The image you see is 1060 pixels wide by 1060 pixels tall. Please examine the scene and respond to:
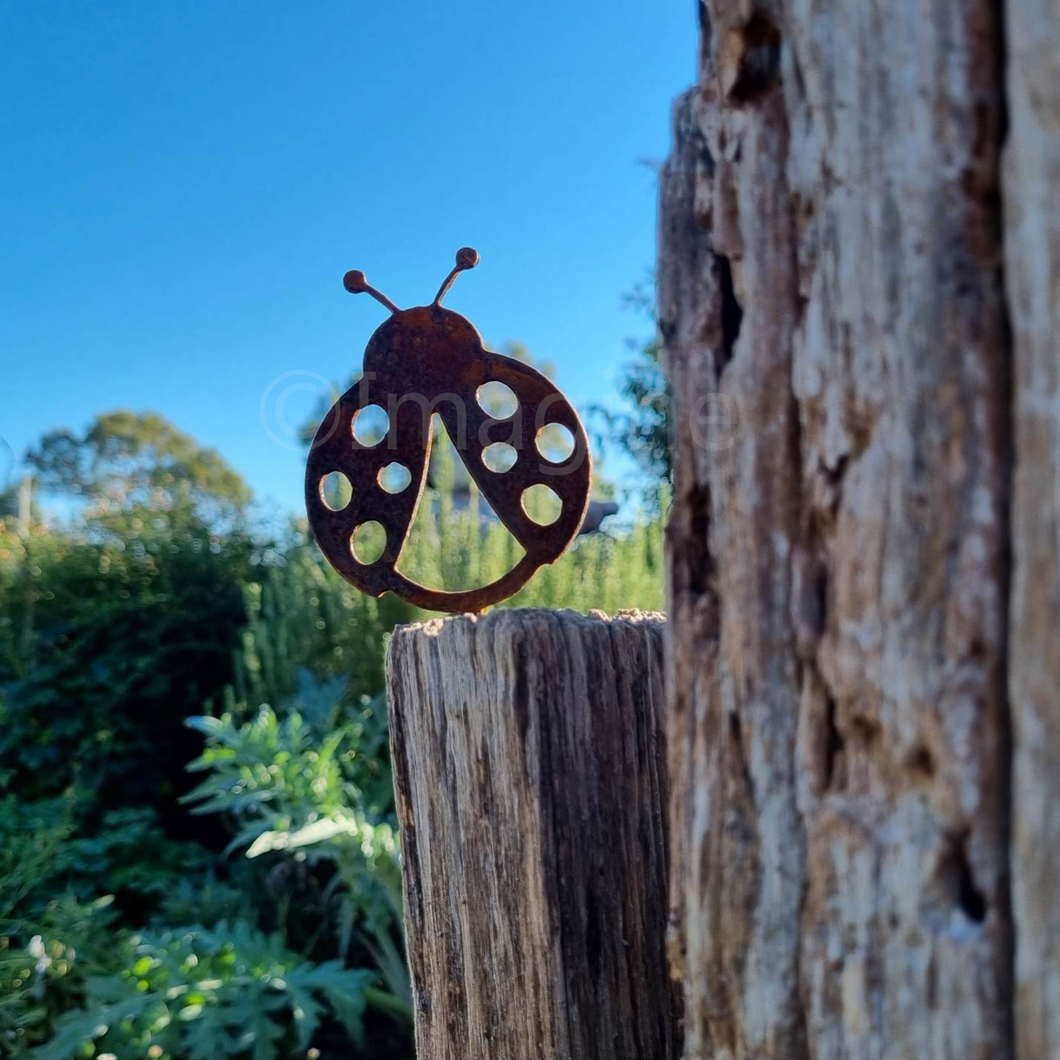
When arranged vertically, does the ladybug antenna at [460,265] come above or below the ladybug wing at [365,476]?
above

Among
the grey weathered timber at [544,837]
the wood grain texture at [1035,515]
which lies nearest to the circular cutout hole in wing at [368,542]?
the grey weathered timber at [544,837]

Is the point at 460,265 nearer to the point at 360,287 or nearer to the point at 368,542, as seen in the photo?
the point at 360,287

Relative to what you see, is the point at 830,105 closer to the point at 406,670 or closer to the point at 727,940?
the point at 727,940

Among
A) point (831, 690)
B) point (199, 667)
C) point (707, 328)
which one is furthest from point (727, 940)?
point (199, 667)

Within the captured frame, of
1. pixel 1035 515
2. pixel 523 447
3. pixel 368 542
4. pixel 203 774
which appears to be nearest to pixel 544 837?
pixel 523 447

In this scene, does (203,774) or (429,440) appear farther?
(203,774)

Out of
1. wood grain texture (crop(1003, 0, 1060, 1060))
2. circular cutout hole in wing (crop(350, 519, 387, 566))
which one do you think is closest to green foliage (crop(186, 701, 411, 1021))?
circular cutout hole in wing (crop(350, 519, 387, 566))

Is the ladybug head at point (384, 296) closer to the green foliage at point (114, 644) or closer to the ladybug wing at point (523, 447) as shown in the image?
the ladybug wing at point (523, 447)
